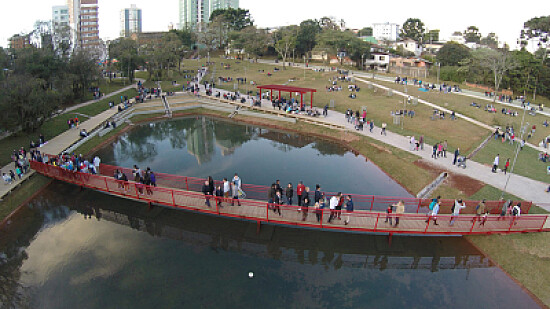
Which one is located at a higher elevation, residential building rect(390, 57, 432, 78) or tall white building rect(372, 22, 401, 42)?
tall white building rect(372, 22, 401, 42)

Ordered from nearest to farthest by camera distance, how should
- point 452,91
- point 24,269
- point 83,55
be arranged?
point 24,269, point 83,55, point 452,91

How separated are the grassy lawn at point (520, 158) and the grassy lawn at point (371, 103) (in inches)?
58.2

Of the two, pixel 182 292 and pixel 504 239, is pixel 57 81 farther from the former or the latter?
pixel 504 239

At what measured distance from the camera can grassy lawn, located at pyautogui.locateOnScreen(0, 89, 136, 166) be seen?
94.6 ft

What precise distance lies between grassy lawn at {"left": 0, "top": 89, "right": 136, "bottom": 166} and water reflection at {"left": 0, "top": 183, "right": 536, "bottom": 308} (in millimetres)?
12547

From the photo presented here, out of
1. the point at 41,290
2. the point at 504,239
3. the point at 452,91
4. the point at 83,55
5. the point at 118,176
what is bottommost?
the point at 41,290

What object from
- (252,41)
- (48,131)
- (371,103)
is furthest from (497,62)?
(48,131)

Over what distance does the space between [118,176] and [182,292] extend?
963 cm

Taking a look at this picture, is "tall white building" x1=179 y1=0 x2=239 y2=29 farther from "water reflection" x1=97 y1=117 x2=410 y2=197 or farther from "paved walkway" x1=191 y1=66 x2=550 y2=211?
"paved walkway" x1=191 y1=66 x2=550 y2=211

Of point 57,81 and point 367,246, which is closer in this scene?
point 367,246

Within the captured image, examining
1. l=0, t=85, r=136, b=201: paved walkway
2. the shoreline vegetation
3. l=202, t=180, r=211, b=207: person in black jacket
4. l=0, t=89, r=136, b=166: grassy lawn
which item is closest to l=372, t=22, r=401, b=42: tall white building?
the shoreline vegetation

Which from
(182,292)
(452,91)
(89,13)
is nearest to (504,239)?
(182,292)

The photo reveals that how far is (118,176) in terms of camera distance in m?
21.1

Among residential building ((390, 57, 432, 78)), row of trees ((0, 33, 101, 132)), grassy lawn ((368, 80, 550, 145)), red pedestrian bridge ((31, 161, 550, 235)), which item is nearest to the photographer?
red pedestrian bridge ((31, 161, 550, 235))
